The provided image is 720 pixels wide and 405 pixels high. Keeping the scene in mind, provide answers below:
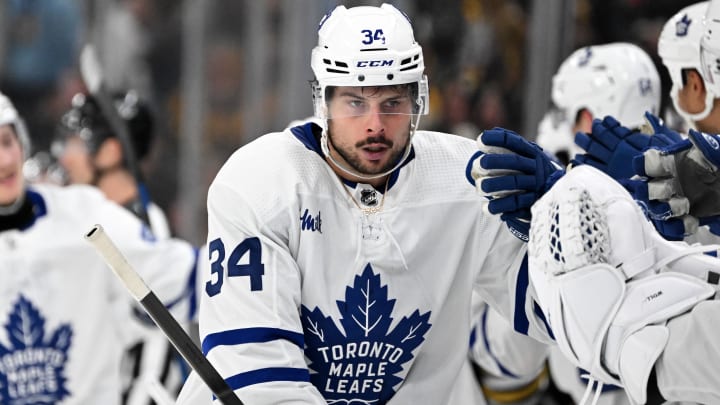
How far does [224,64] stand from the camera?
24.7ft

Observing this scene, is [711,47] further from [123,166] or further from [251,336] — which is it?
[123,166]

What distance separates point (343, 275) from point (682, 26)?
1.22m

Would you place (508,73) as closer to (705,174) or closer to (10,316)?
(10,316)

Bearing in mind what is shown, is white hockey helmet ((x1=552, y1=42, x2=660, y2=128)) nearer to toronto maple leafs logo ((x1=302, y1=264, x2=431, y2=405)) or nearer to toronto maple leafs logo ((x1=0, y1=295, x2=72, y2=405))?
toronto maple leafs logo ((x1=302, y1=264, x2=431, y2=405))

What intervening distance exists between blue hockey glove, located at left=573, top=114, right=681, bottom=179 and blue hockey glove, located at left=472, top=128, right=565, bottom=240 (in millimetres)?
141

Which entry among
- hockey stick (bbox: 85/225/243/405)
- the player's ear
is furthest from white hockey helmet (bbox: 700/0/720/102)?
hockey stick (bbox: 85/225/243/405)

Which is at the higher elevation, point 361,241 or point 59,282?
point 361,241

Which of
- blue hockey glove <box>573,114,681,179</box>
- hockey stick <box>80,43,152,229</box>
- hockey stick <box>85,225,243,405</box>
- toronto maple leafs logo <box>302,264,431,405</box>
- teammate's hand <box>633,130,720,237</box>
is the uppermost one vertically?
teammate's hand <box>633,130,720,237</box>

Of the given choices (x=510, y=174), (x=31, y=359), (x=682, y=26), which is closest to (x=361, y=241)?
(x=510, y=174)

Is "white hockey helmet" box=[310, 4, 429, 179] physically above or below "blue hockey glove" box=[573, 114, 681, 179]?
above

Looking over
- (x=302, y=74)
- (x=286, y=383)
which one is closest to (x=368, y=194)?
(x=286, y=383)

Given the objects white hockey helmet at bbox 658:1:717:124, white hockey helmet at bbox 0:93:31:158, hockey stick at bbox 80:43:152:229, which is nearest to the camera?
white hockey helmet at bbox 658:1:717:124

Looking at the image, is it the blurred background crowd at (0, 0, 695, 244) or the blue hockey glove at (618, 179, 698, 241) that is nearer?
the blue hockey glove at (618, 179, 698, 241)

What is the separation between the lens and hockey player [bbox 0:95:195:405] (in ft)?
13.9
